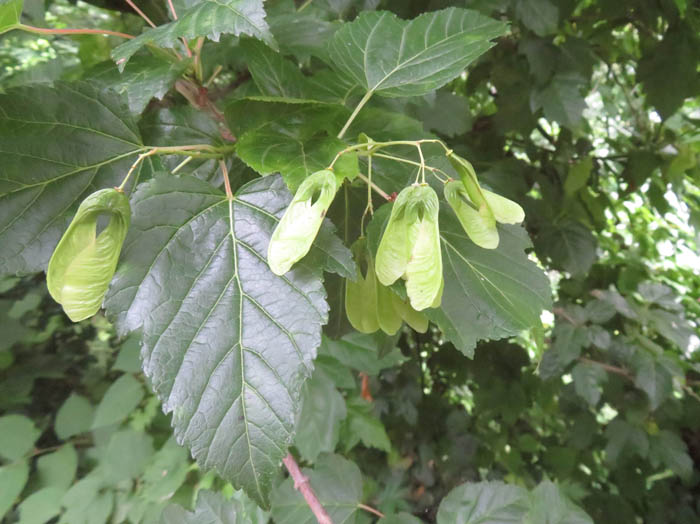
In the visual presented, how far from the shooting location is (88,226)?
336mm

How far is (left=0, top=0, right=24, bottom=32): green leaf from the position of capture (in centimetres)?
34

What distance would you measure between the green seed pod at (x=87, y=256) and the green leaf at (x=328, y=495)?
1.46 ft

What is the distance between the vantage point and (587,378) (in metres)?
1.03

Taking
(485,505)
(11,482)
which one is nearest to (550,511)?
(485,505)

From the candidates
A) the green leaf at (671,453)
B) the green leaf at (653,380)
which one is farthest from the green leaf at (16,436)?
the green leaf at (671,453)

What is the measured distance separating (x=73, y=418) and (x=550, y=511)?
3.28 feet

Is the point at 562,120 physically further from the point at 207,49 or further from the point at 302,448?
the point at 302,448

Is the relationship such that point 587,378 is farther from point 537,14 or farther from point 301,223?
point 301,223

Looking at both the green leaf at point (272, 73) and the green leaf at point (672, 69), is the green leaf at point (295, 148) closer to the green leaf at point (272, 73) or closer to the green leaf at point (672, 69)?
the green leaf at point (272, 73)

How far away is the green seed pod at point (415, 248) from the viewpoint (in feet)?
1.06

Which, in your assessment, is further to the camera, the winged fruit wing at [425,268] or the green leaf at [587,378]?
the green leaf at [587,378]

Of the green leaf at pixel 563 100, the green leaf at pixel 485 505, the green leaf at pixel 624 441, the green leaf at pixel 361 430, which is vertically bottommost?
the green leaf at pixel 624 441

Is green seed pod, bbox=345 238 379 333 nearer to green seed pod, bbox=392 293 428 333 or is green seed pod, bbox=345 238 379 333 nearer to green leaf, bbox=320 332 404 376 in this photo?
green seed pod, bbox=392 293 428 333

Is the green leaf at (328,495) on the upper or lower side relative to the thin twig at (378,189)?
lower
